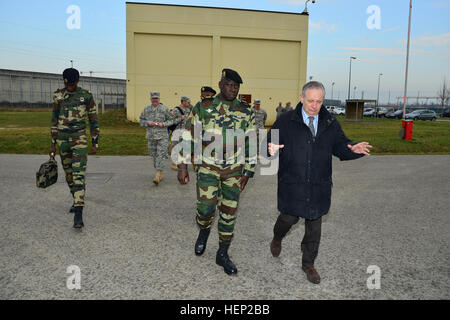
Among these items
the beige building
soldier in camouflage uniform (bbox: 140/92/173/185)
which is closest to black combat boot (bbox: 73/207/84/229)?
soldier in camouflage uniform (bbox: 140/92/173/185)

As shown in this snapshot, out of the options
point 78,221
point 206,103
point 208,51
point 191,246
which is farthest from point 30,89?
point 206,103

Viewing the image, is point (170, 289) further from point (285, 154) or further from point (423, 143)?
point (423, 143)

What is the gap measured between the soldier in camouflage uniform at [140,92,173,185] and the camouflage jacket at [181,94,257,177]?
14.2ft

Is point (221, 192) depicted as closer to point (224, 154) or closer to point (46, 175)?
point (224, 154)

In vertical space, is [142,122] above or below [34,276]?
above

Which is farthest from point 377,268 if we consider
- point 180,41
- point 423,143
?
point 180,41

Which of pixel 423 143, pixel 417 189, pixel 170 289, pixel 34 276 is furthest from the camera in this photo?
pixel 423 143

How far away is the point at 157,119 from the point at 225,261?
16.3 ft

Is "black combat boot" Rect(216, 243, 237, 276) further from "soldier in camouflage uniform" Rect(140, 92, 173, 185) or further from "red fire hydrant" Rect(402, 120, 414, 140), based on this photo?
"red fire hydrant" Rect(402, 120, 414, 140)

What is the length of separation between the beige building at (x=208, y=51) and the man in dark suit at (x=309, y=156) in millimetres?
25418

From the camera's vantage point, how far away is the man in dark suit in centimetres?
362

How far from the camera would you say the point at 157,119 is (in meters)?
8.20
